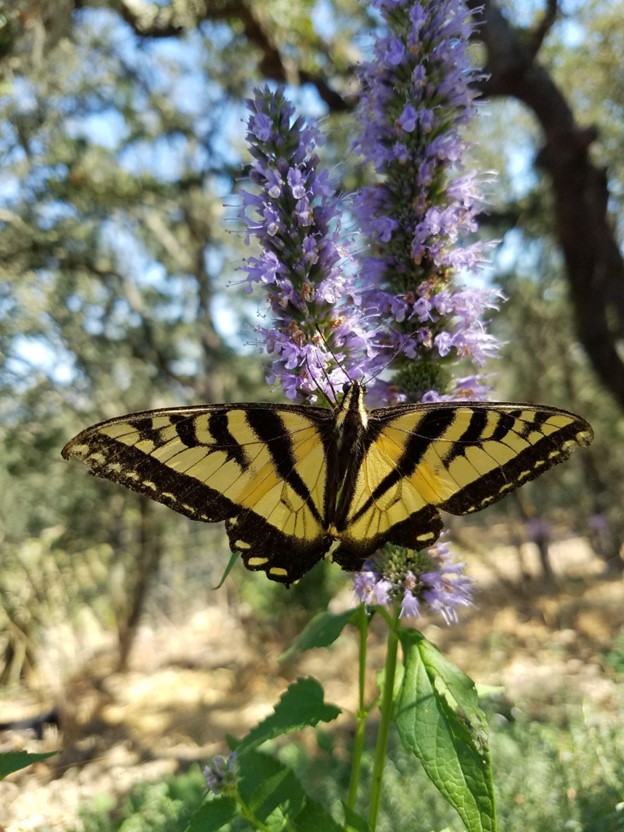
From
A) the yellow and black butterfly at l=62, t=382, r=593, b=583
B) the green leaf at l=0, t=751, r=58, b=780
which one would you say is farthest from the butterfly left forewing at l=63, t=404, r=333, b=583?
the green leaf at l=0, t=751, r=58, b=780

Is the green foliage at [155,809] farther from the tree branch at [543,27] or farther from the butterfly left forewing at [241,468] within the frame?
the tree branch at [543,27]

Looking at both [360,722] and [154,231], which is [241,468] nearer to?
[360,722]

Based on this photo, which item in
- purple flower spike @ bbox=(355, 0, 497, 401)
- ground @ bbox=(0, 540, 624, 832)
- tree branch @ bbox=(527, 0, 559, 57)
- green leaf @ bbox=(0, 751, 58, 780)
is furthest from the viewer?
tree branch @ bbox=(527, 0, 559, 57)

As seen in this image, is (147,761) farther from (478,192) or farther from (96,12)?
(96,12)

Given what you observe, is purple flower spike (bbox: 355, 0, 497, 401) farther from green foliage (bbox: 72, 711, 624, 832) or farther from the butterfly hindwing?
green foliage (bbox: 72, 711, 624, 832)

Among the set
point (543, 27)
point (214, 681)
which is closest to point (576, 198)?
point (543, 27)
